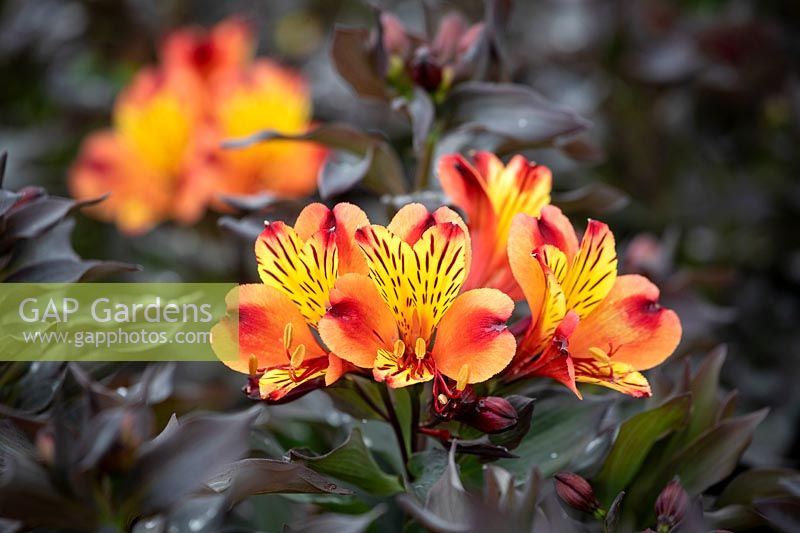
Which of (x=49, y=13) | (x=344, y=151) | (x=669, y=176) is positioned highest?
(x=344, y=151)

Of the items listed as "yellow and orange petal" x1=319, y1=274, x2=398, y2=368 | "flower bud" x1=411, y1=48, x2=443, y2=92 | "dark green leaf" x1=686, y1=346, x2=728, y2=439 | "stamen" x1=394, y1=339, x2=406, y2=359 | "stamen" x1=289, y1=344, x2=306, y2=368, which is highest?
"flower bud" x1=411, y1=48, x2=443, y2=92

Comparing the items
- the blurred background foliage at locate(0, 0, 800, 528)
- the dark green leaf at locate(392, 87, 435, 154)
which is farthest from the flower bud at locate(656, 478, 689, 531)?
the blurred background foliage at locate(0, 0, 800, 528)

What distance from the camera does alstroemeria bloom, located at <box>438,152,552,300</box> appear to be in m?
0.66

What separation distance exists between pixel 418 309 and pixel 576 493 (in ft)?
0.57

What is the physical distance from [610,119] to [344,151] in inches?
32.1

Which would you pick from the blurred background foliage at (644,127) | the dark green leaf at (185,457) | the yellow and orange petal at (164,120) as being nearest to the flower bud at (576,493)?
the dark green leaf at (185,457)

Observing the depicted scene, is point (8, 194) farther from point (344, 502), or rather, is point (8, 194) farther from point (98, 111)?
point (98, 111)

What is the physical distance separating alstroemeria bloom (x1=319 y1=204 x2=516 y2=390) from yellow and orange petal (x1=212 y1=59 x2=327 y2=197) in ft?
2.20

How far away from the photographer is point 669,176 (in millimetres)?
1586

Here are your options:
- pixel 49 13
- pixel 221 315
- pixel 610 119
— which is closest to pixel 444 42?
pixel 221 315

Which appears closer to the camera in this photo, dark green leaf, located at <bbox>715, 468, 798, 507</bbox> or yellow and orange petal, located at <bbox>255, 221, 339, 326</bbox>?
yellow and orange petal, located at <bbox>255, 221, 339, 326</bbox>

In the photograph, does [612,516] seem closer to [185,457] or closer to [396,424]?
[396,424]

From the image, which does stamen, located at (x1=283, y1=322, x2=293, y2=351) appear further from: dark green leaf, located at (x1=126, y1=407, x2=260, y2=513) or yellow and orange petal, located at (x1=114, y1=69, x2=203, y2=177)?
yellow and orange petal, located at (x1=114, y1=69, x2=203, y2=177)

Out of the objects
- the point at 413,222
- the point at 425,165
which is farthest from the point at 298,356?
the point at 425,165
